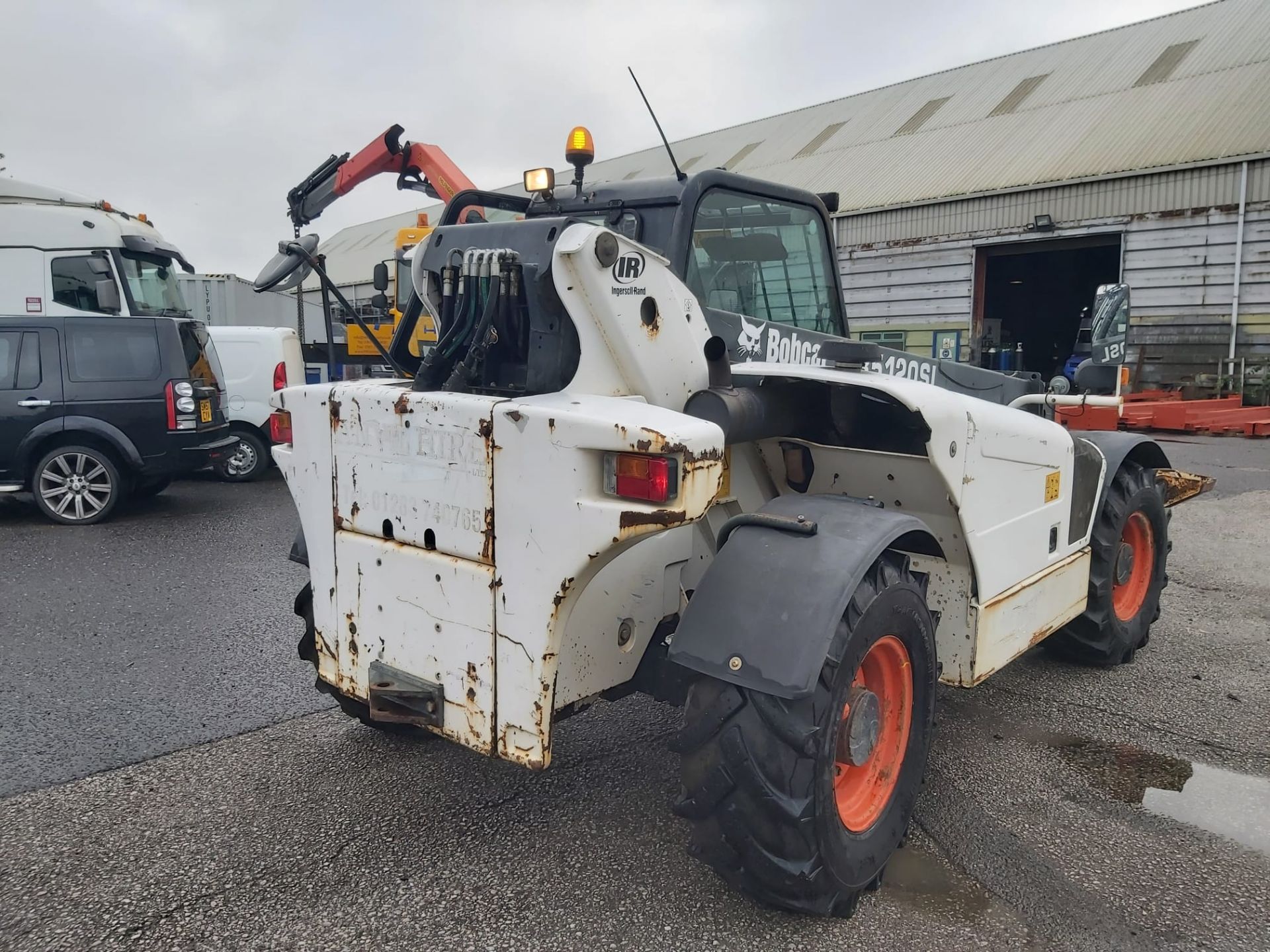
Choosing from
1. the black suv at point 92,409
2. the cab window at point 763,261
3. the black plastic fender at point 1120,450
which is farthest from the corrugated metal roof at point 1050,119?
the cab window at point 763,261

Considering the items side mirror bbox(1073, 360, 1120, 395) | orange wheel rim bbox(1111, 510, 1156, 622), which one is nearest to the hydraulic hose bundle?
side mirror bbox(1073, 360, 1120, 395)

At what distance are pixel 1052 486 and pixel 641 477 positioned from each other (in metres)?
2.24

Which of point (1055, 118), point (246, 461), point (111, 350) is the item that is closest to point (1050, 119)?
point (1055, 118)

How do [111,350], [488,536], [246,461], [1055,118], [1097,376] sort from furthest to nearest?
[1055,118], [246,461], [111,350], [1097,376], [488,536]

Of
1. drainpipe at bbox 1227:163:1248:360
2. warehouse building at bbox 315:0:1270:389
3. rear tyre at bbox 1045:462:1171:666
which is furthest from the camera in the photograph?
warehouse building at bbox 315:0:1270:389

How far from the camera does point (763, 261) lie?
155 inches

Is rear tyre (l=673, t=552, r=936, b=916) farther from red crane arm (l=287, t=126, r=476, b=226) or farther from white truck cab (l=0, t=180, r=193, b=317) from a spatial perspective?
white truck cab (l=0, t=180, r=193, b=317)

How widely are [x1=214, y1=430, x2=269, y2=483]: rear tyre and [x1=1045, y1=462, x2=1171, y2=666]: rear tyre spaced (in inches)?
392

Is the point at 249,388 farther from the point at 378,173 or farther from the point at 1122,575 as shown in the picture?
the point at 1122,575

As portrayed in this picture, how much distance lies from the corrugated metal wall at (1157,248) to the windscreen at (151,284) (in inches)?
640

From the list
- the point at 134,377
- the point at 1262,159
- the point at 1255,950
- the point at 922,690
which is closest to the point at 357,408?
the point at 922,690

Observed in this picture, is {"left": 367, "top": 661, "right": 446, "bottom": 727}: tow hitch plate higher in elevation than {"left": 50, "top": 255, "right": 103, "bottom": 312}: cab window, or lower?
lower

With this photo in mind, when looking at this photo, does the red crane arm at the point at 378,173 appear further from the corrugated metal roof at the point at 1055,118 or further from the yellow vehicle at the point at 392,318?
the corrugated metal roof at the point at 1055,118

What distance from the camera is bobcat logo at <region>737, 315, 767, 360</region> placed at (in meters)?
3.59
